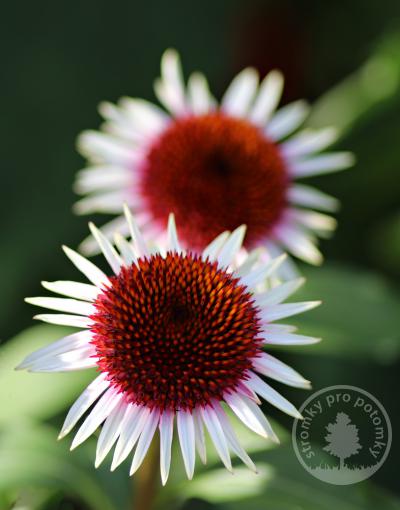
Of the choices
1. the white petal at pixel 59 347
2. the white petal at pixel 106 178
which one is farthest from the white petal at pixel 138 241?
the white petal at pixel 106 178

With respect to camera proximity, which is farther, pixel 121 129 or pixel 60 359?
pixel 121 129

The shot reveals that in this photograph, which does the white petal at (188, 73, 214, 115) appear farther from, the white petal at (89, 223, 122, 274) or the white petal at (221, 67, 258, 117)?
the white petal at (89, 223, 122, 274)

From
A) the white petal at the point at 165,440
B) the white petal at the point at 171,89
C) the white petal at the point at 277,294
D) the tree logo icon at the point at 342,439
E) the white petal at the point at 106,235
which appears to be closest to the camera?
the white petal at the point at 165,440

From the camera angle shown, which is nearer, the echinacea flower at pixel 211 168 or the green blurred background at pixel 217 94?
the green blurred background at pixel 217 94

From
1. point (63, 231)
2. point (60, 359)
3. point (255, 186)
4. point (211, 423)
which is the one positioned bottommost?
point (211, 423)

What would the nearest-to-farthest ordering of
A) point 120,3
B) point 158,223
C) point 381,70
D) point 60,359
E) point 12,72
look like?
point 60,359 → point 158,223 → point 381,70 → point 12,72 → point 120,3

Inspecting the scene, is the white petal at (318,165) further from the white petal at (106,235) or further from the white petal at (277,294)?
the white petal at (277,294)

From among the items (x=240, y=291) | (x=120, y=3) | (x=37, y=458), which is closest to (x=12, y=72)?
(x=120, y=3)

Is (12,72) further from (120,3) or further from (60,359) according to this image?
(60,359)
